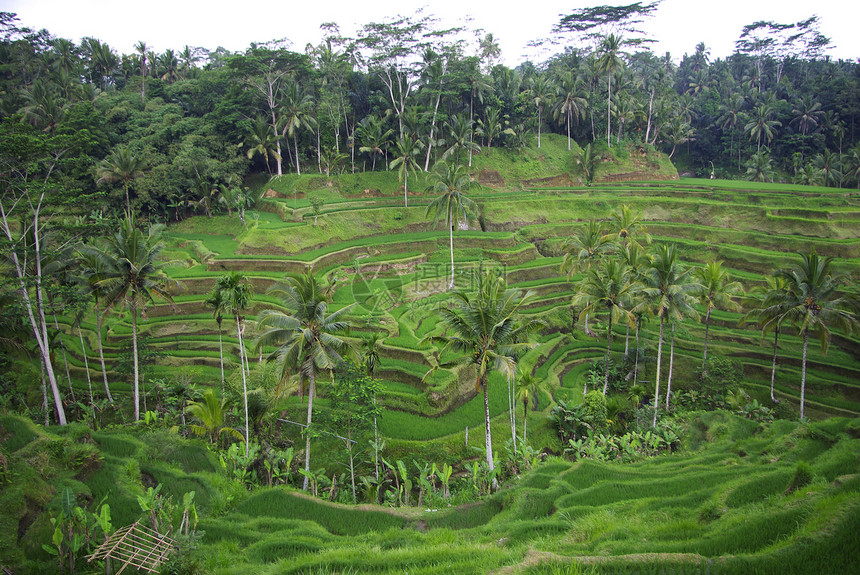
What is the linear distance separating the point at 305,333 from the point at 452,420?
7858 millimetres

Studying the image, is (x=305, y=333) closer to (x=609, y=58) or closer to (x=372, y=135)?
(x=372, y=135)

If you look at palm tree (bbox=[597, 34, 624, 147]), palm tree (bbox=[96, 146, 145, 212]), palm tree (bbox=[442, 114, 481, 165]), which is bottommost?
palm tree (bbox=[96, 146, 145, 212])

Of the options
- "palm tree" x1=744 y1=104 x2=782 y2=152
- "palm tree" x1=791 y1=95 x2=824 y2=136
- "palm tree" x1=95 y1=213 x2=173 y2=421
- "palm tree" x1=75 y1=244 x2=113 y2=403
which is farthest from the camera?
"palm tree" x1=791 y1=95 x2=824 y2=136

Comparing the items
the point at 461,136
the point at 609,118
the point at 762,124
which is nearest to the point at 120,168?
the point at 461,136

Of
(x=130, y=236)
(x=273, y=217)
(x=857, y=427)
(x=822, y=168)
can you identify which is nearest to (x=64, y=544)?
(x=130, y=236)

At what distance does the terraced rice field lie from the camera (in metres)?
22.0

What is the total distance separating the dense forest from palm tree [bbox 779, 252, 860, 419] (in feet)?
89.0

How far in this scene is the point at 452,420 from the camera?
786 inches

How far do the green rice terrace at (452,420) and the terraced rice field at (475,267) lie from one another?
171mm

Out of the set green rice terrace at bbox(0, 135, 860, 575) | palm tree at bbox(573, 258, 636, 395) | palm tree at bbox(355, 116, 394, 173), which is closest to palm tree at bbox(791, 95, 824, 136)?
green rice terrace at bbox(0, 135, 860, 575)

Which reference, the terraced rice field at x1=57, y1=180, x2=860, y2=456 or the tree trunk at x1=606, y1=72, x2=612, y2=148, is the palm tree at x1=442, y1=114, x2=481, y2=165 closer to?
the terraced rice field at x1=57, y1=180, x2=860, y2=456

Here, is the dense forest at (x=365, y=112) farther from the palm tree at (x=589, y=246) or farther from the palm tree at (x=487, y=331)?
the palm tree at (x=487, y=331)

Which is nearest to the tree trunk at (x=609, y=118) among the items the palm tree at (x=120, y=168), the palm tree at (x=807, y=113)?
the palm tree at (x=807, y=113)

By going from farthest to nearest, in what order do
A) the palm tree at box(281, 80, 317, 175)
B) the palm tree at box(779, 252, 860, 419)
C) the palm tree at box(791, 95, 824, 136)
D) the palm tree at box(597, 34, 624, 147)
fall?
the palm tree at box(791, 95, 824, 136)
the palm tree at box(597, 34, 624, 147)
the palm tree at box(281, 80, 317, 175)
the palm tree at box(779, 252, 860, 419)
